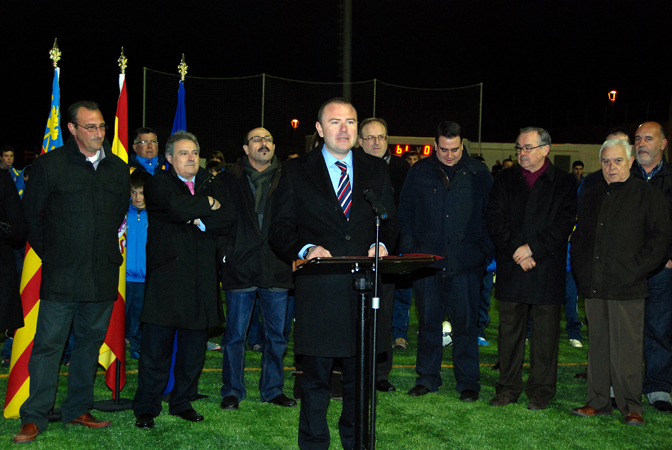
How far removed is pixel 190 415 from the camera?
473 cm

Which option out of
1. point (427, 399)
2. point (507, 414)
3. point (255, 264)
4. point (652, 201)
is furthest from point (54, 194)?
point (652, 201)

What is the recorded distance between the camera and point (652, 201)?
4.84 m

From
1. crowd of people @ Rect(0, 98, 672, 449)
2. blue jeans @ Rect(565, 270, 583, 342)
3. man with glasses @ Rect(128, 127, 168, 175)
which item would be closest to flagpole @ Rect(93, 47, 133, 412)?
crowd of people @ Rect(0, 98, 672, 449)

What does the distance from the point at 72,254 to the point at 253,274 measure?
135 centimetres

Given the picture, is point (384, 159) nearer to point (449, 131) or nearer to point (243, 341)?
point (449, 131)

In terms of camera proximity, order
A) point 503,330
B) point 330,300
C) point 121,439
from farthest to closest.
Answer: point 503,330
point 121,439
point 330,300

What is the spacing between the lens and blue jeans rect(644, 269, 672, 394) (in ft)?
17.3

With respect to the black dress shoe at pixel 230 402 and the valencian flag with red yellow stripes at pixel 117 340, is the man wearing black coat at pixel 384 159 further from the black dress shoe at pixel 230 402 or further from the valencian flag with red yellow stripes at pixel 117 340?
the valencian flag with red yellow stripes at pixel 117 340

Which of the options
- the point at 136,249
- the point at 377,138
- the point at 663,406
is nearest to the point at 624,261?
the point at 663,406

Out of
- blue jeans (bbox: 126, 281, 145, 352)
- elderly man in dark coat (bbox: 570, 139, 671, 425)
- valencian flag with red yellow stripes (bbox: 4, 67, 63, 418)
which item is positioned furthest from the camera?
blue jeans (bbox: 126, 281, 145, 352)

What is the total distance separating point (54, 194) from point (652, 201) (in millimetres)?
4251

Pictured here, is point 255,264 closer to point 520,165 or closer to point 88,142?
point 88,142

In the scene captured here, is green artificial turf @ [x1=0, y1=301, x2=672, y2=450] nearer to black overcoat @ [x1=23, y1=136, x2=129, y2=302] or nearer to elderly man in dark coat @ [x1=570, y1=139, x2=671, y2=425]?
elderly man in dark coat @ [x1=570, y1=139, x2=671, y2=425]

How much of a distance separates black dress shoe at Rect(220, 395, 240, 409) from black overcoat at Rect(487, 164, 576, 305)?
2.25 meters
